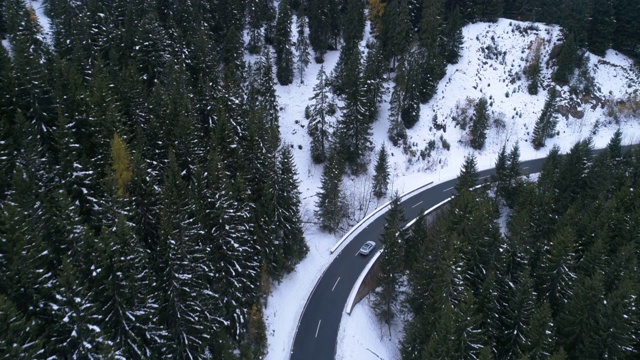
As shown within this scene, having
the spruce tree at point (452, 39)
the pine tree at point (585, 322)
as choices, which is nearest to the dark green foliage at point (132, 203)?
the pine tree at point (585, 322)

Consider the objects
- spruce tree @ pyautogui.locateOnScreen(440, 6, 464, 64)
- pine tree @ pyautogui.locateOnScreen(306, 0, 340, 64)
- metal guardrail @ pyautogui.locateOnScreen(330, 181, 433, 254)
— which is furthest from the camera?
pine tree @ pyautogui.locateOnScreen(306, 0, 340, 64)

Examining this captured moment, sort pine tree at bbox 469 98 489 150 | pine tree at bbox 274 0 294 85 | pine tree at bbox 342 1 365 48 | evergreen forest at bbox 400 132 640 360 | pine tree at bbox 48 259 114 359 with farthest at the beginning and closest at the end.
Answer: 1. pine tree at bbox 342 1 365 48
2. pine tree at bbox 274 0 294 85
3. pine tree at bbox 469 98 489 150
4. evergreen forest at bbox 400 132 640 360
5. pine tree at bbox 48 259 114 359

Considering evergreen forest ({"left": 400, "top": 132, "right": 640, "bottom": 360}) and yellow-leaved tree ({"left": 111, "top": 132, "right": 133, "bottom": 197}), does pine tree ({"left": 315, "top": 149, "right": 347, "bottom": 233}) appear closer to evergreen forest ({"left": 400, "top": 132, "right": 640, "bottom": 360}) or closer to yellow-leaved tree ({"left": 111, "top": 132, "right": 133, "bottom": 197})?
evergreen forest ({"left": 400, "top": 132, "right": 640, "bottom": 360})

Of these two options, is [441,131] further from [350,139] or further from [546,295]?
[546,295]

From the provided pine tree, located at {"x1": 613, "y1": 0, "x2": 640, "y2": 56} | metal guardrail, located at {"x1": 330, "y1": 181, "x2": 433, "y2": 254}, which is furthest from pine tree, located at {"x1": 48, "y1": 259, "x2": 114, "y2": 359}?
pine tree, located at {"x1": 613, "y1": 0, "x2": 640, "y2": 56}

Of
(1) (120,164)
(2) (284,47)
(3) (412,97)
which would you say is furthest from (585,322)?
(2) (284,47)

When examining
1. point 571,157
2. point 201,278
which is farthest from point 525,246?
point 201,278

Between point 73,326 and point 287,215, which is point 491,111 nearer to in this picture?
point 287,215
